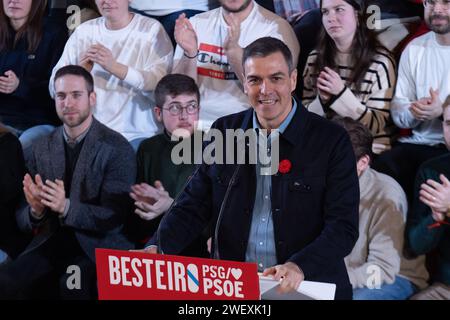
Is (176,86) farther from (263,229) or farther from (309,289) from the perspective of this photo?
(309,289)

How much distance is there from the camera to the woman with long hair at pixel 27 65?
3.22 metres

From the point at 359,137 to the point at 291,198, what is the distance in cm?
51

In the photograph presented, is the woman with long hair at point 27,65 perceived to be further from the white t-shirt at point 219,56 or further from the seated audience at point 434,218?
the seated audience at point 434,218

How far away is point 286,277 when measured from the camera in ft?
6.30

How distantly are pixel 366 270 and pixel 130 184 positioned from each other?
921 mm

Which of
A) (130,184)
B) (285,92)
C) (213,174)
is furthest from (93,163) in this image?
(285,92)

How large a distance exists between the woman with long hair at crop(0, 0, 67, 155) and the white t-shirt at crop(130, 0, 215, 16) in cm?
33

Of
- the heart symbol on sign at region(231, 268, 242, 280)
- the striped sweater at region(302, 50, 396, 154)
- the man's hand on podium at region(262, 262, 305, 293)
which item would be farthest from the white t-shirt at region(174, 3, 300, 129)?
the man's hand on podium at region(262, 262, 305, 293)

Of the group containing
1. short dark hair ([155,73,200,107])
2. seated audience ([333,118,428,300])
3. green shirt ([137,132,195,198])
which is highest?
short dark hair ([155,73,200,107])

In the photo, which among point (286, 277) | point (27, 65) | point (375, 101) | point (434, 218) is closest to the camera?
point (286, 277)

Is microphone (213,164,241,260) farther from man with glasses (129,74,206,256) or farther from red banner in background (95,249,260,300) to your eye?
man with glasses (129,74,206,256)

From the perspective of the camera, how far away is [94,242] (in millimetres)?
3109

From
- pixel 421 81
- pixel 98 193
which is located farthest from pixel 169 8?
pixel 421 81

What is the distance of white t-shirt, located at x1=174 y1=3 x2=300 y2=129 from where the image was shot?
2.96 meters
